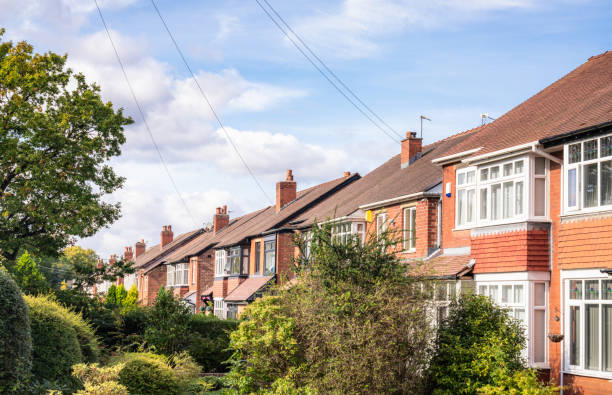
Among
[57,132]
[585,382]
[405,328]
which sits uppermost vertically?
[57,132]

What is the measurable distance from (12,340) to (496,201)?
12.3 meters

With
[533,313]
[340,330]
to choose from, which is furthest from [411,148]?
[340,330]

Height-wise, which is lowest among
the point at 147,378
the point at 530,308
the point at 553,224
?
the point at 147,378

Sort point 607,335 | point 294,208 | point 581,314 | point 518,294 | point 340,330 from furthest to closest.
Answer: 1. point 294,208
2. point 518,294
3. point 581,314
4. point 607,335
5. point 340,330

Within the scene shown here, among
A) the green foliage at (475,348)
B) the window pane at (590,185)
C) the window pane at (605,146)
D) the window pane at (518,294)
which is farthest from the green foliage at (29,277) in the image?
the window pane at (605,146)

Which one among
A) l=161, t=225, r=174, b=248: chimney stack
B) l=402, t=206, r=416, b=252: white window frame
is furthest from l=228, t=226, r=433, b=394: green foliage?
l=161, t=225, r=174, b=248: chimney stack

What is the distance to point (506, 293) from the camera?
60.3ft

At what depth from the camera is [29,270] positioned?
73.4ft

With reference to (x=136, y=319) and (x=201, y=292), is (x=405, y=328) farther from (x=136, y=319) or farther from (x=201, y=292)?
(x=201, y=292)

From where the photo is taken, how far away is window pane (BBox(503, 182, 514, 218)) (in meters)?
18.3

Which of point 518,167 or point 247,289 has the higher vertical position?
point 518,167

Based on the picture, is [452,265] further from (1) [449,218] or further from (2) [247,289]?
(2) [247,289]

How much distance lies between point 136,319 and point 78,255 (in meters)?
106

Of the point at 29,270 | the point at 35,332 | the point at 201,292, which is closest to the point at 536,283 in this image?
the point at 35,332
